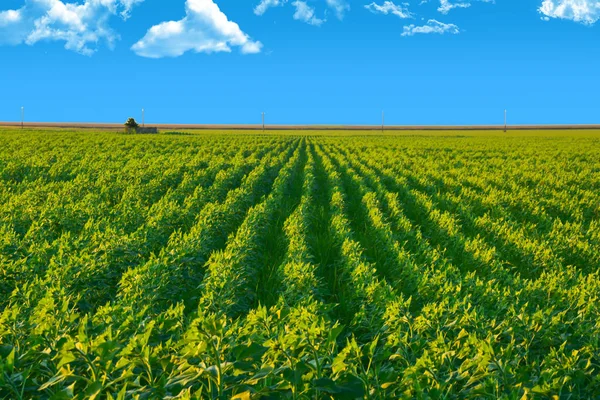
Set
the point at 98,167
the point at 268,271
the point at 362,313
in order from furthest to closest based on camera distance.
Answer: the point at 98,167 → the point at 268,271 → the point at 362,313

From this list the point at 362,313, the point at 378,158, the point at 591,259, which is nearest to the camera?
the point at 362,313

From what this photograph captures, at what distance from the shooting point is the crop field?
277 centimetres

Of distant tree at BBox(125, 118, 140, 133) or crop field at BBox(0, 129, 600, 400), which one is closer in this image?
crop field at BBox(0, 129, 600, 400)

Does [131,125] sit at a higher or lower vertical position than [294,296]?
higher

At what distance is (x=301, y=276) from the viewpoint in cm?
632

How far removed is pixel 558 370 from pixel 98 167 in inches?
800

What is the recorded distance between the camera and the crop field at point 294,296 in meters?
2.77

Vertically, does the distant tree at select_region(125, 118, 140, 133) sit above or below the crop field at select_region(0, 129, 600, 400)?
above

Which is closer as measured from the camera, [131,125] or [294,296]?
[294,296]

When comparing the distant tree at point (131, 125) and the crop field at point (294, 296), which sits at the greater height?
the distant tree at point (131, 125)

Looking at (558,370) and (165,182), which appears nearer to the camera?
(558,370)

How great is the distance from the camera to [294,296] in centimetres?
615

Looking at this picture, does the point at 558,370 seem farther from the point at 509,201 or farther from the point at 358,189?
the point at 358,189

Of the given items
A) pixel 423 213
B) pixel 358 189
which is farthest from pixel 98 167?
pixel 423 213
